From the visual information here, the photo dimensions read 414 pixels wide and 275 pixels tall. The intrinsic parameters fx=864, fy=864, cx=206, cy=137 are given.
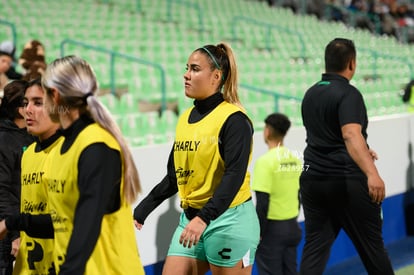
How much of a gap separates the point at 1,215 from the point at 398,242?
603 centimetres

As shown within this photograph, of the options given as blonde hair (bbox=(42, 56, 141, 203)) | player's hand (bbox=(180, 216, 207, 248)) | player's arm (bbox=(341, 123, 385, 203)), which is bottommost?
player's hand (bbox=(180, 216, 207, 248))

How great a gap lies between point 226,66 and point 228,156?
553 millimetres

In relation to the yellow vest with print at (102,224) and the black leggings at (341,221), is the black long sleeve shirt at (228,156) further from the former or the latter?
the black leggings at (341,221)

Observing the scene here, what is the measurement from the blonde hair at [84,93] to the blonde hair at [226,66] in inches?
54.4

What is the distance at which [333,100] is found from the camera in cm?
519

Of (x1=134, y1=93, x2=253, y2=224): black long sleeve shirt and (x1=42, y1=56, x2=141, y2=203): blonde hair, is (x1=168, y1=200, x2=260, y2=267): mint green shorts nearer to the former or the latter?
(x1=134, y1=93, x2=253, y2=224): black long sleeve shirt

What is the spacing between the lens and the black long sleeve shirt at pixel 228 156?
4.20 m

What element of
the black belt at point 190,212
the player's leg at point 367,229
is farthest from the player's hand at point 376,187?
the black belt at point 190,212

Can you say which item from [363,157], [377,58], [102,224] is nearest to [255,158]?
[363,157]

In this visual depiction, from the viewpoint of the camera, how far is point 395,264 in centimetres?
809

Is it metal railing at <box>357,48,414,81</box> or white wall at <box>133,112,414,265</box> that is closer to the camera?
white wall at <box>133,112,414,265</box>

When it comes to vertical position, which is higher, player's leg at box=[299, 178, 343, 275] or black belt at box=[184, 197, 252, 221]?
black belt at box=[184, 197, 252, 221]

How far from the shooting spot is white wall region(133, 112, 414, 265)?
6.26m

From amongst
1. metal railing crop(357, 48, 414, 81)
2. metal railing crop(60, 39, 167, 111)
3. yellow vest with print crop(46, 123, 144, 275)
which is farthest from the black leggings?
metal railing crop(357, 48, 414, 81)
